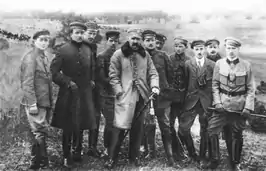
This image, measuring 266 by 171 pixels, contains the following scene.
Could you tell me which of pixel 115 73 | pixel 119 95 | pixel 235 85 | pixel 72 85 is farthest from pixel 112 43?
pixel 235 85

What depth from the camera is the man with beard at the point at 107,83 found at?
4824 mm

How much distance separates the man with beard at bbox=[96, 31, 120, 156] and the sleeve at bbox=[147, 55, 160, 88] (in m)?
0.53

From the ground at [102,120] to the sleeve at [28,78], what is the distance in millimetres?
304

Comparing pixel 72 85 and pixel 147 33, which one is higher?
pixel 147 33

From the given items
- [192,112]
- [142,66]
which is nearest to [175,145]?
[192,112]

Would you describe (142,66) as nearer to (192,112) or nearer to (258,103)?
(192,112)

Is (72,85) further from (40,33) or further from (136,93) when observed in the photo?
(40,33)

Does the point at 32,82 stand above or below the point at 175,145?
above

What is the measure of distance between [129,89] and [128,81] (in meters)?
0.10

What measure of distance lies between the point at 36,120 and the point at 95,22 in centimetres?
162

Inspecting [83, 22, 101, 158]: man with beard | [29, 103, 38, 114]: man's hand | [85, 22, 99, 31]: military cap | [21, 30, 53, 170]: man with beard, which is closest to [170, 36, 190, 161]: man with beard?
[83, 22, 101, 158]: man with beard

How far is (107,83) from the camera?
190 inches

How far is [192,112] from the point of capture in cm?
493

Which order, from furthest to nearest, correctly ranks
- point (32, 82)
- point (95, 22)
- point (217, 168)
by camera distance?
point (95, 22)
point (217, 168)
point (32, 82)
